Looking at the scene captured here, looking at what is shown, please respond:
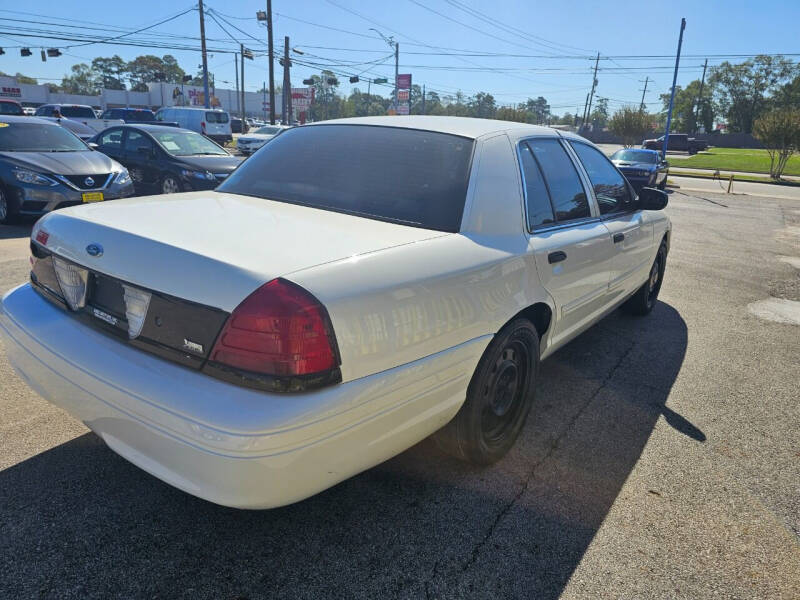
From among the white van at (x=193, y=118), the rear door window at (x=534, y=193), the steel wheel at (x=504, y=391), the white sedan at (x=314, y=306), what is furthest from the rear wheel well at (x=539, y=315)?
the white van at (x=193, y=118)

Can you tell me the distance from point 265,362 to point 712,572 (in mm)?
1884

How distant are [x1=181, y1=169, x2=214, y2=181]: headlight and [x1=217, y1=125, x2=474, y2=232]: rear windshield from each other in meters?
6.46

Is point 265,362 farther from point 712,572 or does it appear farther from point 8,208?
point 8,208

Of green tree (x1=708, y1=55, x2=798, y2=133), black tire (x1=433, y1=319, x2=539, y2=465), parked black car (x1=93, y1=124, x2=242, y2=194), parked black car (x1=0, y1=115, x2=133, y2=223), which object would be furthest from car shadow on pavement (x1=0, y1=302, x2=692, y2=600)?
green tree (x1=708, y1=55, x2=798, y2=133)

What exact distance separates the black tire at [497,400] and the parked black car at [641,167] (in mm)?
16452

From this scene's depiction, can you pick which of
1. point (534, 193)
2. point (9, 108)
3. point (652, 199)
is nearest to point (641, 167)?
point (652, 199)

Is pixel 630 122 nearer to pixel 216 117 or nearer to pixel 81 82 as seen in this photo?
pixel 216 117

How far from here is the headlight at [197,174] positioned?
29.9 feet

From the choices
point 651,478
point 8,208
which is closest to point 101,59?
point 8,208

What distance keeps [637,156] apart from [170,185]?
1606 cm

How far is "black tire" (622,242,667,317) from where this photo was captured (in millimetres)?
5105

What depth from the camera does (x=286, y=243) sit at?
1.98 metres

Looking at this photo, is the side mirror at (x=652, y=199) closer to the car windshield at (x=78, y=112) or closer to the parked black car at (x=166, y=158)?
the parked black car at (x=166, y=158)

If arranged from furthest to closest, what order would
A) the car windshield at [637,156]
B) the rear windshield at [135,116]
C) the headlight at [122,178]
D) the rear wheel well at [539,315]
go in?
the rear windshield at [135,116]
the car windshield at [637,156]
the headlight at [122,178]
the rear wheel well at [539,315]
